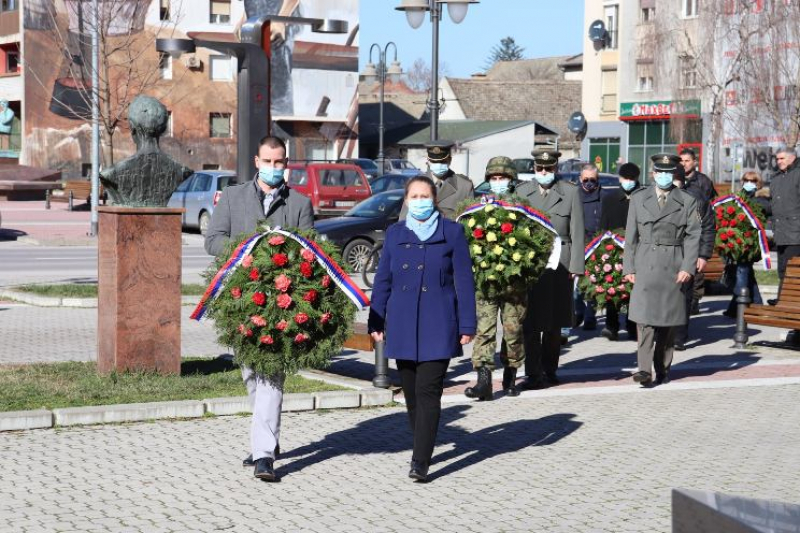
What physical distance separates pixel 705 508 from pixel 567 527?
3858mm

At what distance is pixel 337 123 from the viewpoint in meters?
70.4

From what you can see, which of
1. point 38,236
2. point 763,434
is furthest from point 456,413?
point 38,236

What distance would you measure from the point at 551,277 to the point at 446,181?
1.27m

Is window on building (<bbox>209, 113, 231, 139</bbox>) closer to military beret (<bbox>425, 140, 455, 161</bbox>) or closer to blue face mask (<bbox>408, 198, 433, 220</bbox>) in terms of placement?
military beret (<bbox>425, 140, 455, 161</bbox>)

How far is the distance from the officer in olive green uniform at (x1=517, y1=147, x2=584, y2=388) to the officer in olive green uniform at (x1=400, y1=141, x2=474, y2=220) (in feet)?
1.65

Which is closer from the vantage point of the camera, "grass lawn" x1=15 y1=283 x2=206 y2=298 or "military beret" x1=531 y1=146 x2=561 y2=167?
"military beret" x1=531 y1=146 x2=561 y2=167

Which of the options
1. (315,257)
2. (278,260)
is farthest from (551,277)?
(278,260)

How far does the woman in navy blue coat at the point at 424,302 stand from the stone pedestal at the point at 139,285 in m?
3.18

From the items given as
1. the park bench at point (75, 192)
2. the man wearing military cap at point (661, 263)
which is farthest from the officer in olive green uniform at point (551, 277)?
the park bench at point (75, 192)

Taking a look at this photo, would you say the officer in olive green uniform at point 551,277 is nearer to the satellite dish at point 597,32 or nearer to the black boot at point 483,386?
the black boot at point 483,386

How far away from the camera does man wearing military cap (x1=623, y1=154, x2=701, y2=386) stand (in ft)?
38.0

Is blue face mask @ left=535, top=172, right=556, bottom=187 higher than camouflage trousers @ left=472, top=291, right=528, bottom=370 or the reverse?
higher

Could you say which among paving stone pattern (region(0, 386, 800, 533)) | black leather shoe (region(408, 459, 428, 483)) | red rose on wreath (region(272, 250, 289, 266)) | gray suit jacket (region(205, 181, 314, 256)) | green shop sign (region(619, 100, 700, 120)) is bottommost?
paving stone pattern (region(0, 386, 800, 533))

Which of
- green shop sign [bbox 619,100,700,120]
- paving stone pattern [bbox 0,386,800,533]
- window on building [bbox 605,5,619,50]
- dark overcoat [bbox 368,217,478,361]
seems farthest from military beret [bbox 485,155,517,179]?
window on building [bbox 605,5,619,50]
